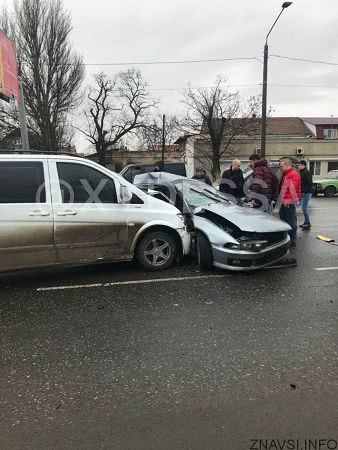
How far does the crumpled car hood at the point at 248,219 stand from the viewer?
6379mm

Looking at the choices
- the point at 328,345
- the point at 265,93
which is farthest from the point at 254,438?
the point at 265,93

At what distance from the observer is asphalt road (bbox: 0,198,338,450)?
280 centimetres

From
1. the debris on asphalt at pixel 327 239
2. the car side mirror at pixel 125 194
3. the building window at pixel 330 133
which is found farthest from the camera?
the building window at pixel 330 133

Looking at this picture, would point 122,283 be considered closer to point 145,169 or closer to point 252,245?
point 252,245

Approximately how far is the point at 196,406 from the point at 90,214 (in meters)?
3.71

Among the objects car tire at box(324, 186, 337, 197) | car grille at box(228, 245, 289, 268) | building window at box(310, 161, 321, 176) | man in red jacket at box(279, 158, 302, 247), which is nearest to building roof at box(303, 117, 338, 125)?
building window at box(310, 161, 321, 176)

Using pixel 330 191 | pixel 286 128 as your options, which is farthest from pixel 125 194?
pixel 286 128

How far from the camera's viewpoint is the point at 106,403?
311 cm

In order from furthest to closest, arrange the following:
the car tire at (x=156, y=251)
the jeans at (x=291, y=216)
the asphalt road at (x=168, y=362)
Answer: the jeans at (x=291, y=216) < the car tire at (x=156, y=251) < the asphalt road at (x=168, y=362)

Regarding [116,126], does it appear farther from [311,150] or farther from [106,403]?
[106,403]

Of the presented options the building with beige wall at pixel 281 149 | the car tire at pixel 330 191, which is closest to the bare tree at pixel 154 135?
the building with beige wall at pixel 281 149

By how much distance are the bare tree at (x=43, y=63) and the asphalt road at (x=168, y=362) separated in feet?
94.2

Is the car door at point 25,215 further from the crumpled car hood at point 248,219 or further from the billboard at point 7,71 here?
the billboard at point 7,71

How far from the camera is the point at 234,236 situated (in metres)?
6.41
